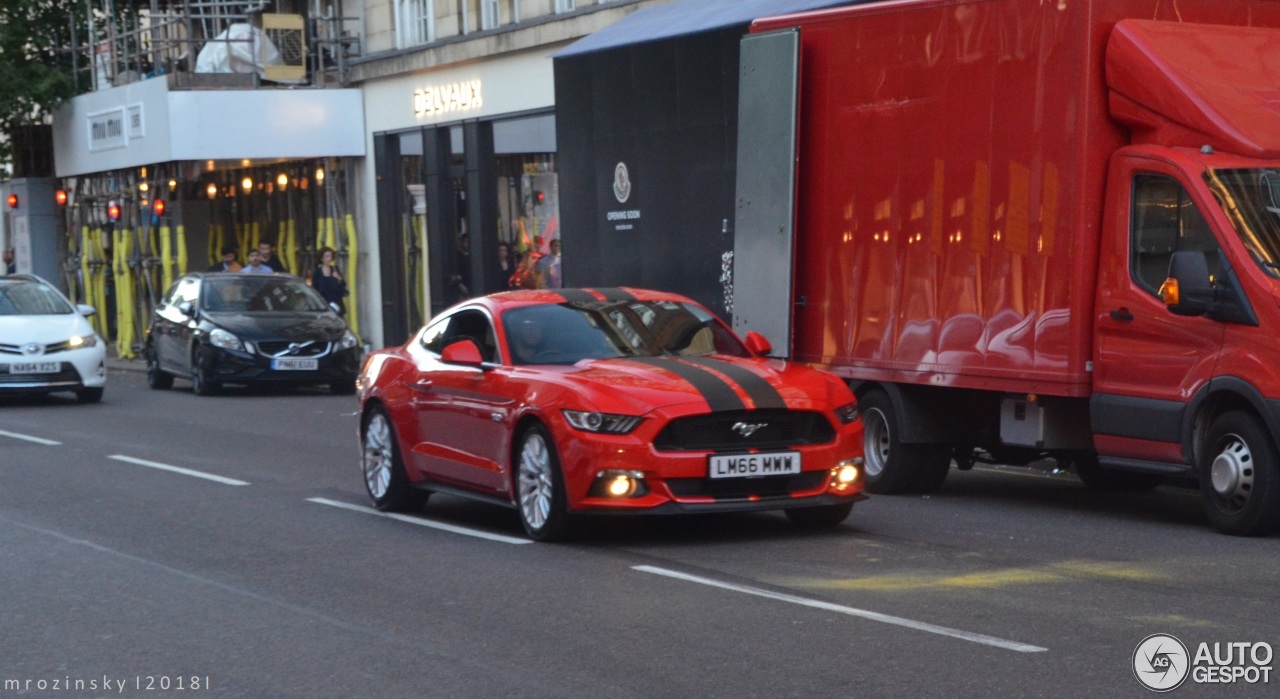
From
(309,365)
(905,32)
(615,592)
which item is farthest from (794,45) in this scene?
(309,365)

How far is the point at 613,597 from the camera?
8945 millimetres

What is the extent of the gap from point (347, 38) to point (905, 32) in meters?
22.8

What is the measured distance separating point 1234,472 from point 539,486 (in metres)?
3.77

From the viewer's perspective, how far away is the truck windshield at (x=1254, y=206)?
10.6 metres

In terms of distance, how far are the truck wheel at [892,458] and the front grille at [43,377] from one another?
42.7 ft

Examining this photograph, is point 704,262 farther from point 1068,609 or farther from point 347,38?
point 347,38

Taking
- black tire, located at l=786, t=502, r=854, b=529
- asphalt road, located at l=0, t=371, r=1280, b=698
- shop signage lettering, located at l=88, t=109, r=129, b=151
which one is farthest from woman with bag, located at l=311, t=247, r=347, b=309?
black tire, located at l=786, t=502, r=854, b=529

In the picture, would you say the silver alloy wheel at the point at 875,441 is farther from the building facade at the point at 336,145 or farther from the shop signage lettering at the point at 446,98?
the shop signage lettering at the point at 446,98

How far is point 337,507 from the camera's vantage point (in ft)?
42.5

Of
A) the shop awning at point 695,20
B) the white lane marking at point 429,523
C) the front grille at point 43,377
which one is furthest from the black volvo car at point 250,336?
the white lane marking at point 429,523

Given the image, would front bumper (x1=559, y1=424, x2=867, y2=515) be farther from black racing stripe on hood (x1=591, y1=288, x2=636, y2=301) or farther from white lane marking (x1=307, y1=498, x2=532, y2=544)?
black racing stripe on hood (x1=591, y1=288, x2=636, y2=301)

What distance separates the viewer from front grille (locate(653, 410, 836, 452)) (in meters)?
10.3

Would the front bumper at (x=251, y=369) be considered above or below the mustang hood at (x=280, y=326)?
below

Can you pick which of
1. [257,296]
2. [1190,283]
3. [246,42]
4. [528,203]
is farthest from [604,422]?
[246,42]
